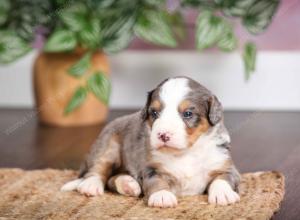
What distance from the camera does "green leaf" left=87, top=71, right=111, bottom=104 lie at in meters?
3.76

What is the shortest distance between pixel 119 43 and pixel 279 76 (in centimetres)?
111

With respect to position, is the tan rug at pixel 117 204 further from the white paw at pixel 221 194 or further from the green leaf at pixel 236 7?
the green leaf at pixel 236 7

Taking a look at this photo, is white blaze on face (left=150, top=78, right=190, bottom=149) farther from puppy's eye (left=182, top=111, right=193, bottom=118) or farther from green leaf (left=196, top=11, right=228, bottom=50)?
green leaf (left=196, top=11, right=228, bottom=50)

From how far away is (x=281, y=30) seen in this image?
4.37 metres

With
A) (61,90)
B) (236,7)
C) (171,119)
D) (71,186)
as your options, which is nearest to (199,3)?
(236,7)

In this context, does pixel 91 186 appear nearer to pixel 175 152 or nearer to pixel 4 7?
pixel 175 152

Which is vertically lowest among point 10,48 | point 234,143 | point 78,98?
point 234,143

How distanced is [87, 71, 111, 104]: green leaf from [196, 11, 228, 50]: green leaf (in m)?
0.51

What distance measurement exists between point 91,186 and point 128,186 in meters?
0.13

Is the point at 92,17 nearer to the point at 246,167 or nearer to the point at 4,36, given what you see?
the point at 4,36

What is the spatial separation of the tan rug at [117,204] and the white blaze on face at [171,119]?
7.9 inches

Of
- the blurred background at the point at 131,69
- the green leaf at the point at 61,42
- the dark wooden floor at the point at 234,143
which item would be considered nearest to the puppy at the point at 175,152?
the dark wooden floor at the point at 234,143

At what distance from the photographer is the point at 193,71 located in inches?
176

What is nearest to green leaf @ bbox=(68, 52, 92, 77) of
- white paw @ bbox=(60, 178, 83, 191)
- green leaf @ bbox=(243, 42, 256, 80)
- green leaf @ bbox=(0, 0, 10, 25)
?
green leaf @ bbox=(0, 0, 10, 25)
